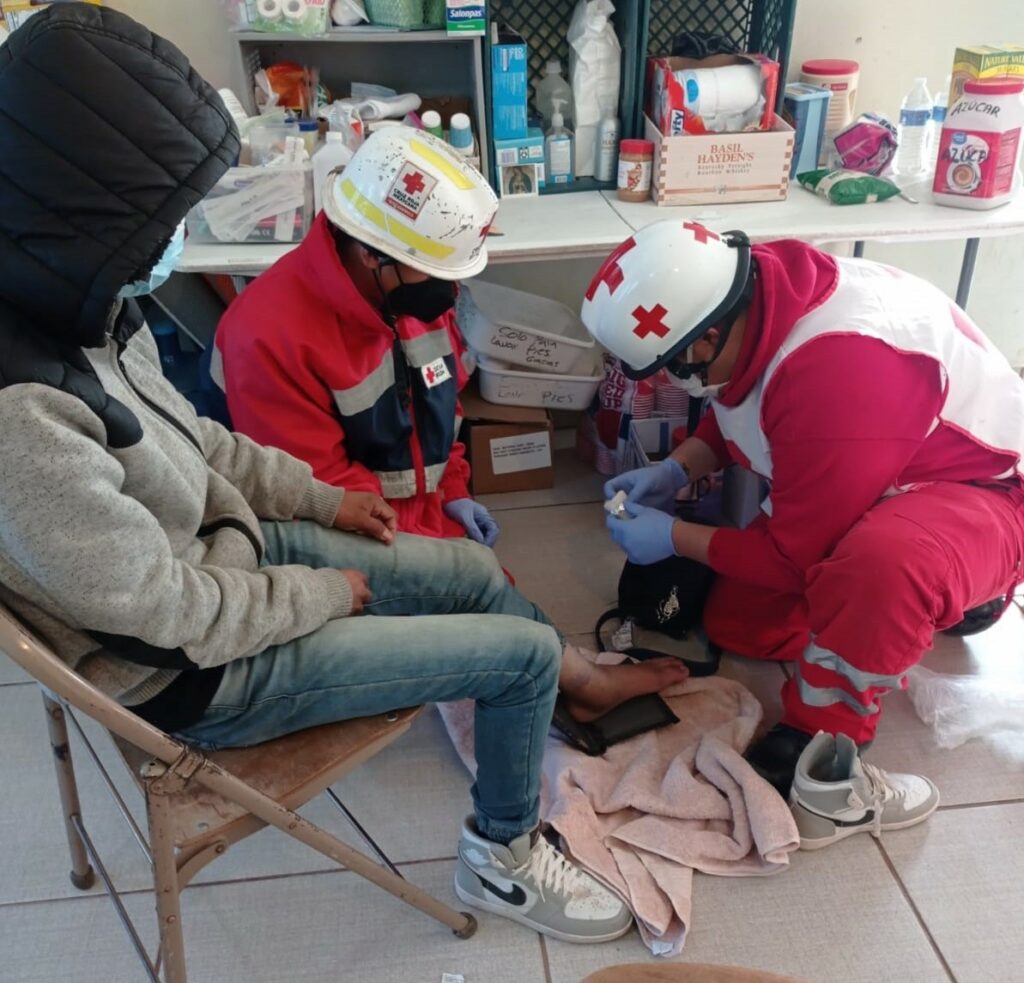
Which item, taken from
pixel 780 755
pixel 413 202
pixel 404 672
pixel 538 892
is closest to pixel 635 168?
pixel 413 202

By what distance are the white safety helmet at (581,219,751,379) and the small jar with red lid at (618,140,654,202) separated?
0.72m

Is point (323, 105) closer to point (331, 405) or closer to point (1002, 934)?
point (331, 405)

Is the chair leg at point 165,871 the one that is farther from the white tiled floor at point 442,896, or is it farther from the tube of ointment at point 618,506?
the tube of ointment at point 618,506

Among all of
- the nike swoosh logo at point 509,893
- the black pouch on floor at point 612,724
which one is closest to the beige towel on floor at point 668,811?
the black pouch on floor at point 612,724

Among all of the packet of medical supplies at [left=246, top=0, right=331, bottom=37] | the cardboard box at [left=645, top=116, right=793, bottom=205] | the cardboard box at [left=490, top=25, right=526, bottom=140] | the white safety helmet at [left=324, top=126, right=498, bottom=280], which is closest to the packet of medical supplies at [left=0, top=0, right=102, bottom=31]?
the packet of medical supplies at [left=246, top=0, right=331, bottom=37]

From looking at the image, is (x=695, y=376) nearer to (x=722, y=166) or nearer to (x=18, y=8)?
(x=722, y=166)

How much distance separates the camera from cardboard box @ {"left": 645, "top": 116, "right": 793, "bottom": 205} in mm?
2062

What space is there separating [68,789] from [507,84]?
1691 mm

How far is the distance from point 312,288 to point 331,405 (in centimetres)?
21

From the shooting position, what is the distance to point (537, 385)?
2.36 m

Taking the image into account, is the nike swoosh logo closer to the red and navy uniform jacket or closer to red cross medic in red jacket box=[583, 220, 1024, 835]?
red cross medic in red jacket box=[583, 220, 1024, 835]

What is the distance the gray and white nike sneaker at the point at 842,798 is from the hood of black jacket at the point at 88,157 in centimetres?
124

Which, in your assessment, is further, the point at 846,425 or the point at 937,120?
the point at 937,120

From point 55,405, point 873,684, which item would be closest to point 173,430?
point 55,405
